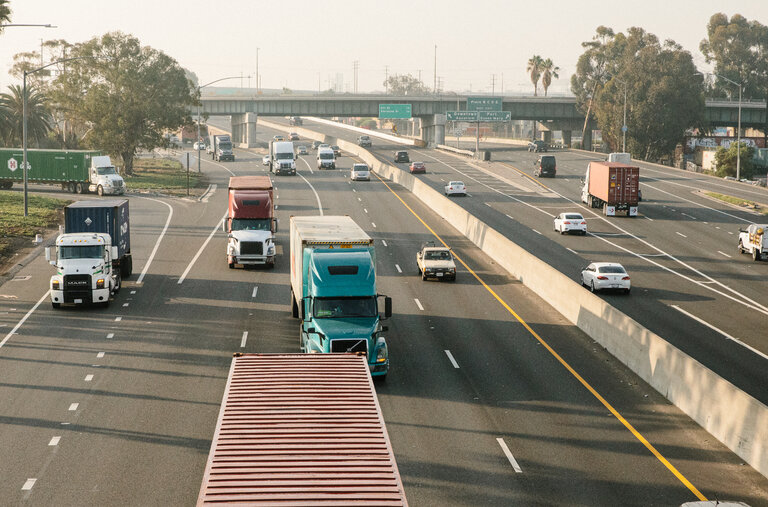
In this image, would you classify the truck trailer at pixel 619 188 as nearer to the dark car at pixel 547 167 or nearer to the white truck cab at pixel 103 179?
the dark car at pixel 547 167

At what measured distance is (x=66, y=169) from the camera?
78938 mm

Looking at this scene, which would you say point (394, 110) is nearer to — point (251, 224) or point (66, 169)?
point (66, 169)

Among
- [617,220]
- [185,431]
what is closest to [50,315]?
[185,431]

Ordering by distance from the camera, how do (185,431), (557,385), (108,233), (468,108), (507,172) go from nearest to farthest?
1. (185,431)
2. (557,385)
3. (108,233)
4. (507,172)
5. (468,108)

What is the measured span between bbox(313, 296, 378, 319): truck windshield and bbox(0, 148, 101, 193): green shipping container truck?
58.5 meters

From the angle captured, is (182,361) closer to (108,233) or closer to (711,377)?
(108,233)

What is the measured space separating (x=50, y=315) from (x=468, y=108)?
124047 millimetres

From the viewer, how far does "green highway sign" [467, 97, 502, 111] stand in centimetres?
15312

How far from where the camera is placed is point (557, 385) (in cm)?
2700

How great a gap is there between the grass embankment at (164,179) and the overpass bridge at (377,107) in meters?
38.3

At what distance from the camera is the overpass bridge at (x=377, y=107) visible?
159 m

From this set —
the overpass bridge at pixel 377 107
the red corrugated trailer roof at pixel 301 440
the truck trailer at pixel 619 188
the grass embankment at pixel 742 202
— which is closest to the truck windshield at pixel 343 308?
the red corrugated trailer roof at pixel 301 440

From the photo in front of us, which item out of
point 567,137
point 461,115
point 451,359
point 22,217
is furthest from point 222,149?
point 451,359

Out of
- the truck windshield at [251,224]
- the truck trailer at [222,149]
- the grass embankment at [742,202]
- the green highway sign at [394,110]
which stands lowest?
the grass embankment at [742,202]
